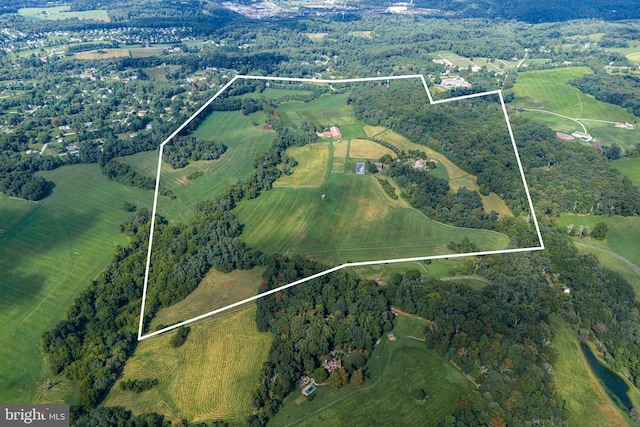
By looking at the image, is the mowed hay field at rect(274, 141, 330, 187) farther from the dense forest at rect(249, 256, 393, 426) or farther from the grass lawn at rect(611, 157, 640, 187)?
the grass lawn at rect(611, 157, 640, 187)

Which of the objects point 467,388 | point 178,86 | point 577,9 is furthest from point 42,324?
point 577,9

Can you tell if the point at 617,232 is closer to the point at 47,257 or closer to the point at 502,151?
the point at 502,151

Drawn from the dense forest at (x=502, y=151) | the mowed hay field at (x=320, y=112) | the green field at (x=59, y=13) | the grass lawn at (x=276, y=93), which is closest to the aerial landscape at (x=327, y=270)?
the dense forest at (x=502, y=151)

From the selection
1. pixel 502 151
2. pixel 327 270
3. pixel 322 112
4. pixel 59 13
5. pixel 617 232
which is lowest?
pixel 59 13

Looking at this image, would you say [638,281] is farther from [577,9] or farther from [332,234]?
[577,9]

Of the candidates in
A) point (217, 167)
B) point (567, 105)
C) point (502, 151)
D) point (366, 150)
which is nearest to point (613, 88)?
point (567, 105)

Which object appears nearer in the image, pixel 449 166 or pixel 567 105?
pixel 449 166
